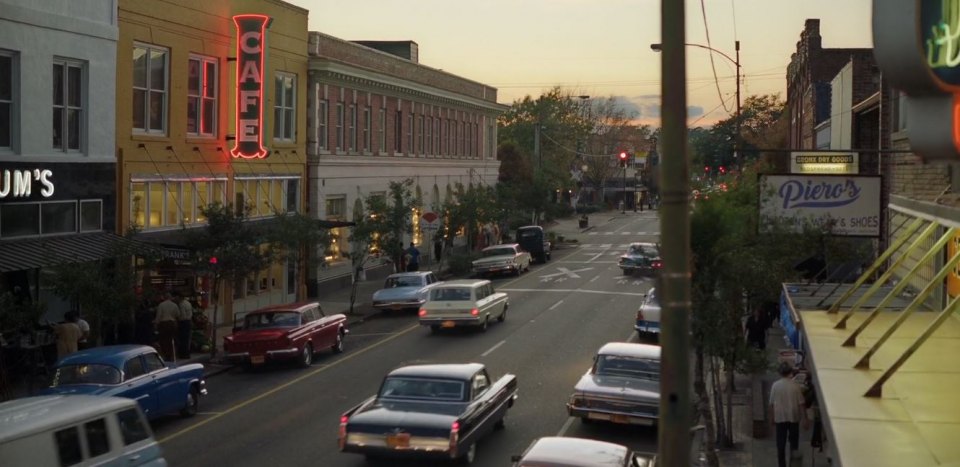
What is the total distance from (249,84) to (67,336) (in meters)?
13.8

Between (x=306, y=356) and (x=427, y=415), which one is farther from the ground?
(x=427, y=415)

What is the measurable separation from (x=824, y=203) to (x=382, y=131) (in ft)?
111

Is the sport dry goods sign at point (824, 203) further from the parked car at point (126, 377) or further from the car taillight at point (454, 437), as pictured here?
the parked car at point (126, 377)

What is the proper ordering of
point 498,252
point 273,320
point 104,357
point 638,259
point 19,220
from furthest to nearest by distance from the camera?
1. point 638,259
2. point 498,252
3. point 273,320
4. point 19,220
5. point 104,357

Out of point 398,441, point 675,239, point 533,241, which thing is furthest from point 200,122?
point 675,239

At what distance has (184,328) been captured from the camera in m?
27.3

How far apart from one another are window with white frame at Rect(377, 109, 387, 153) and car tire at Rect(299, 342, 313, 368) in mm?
25421

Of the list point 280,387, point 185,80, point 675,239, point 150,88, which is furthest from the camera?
point 185,80

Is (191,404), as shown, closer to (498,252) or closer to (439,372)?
(439,372)

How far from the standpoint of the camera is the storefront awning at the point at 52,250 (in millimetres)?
23673

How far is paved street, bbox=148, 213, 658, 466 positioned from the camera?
18.1 meters

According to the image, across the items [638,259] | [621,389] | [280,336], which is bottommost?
[621,389]

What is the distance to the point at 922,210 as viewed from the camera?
17031mm

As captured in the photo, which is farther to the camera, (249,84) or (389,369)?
(249,84)
